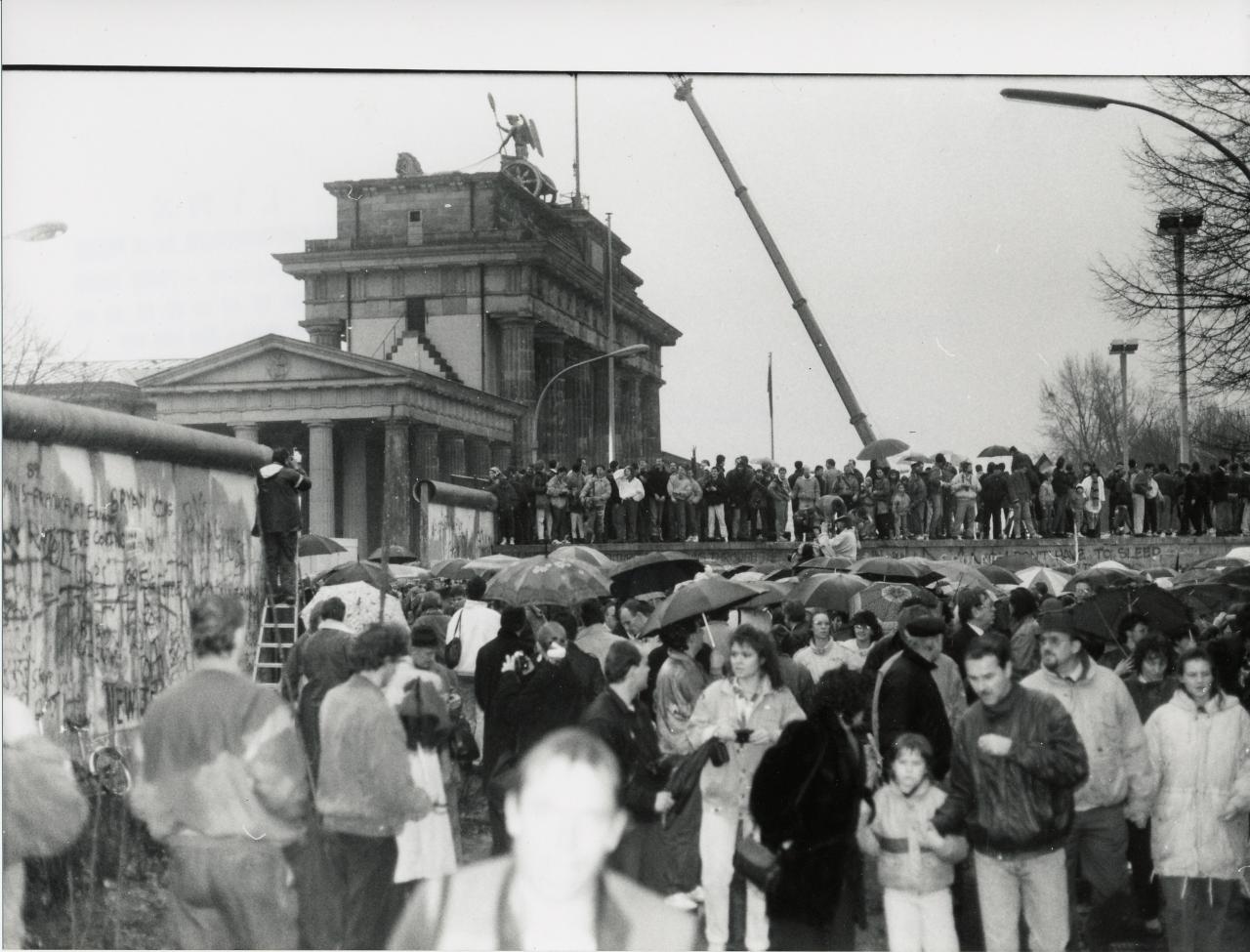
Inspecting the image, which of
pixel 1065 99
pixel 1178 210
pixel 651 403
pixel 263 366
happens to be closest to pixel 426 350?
pixel 651 403

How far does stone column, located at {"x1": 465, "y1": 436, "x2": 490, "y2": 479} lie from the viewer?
33.8 meters

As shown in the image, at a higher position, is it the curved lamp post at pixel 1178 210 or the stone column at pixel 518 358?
the stone column at pixel 518 358

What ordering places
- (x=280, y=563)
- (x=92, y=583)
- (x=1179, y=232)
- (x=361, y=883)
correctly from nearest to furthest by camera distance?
(x=361, y=883) < (x=92, y=583) < (x=280, y=563) < (x=1179, y=232)

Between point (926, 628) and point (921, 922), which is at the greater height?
point (926, 628)

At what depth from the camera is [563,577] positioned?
12.8 meters

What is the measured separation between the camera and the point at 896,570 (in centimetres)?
1606

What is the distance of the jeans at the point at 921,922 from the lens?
310 inches

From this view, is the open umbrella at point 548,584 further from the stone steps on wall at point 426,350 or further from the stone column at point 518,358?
the stone column at point 518,358

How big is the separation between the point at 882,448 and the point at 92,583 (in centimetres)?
748

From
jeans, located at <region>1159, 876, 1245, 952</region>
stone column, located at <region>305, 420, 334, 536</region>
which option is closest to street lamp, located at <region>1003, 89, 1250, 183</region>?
jeans, located at <region>1159, 876, 1245, 952</region>

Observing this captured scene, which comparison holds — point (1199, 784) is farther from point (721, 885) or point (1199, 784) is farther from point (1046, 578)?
point (1046, 578)

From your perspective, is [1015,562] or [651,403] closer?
[651,403]

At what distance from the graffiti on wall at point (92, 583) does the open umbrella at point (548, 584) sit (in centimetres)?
Answer: 270

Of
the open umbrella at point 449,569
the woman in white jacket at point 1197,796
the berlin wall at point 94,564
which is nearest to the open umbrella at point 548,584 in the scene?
the berlin wall at point 94,564
